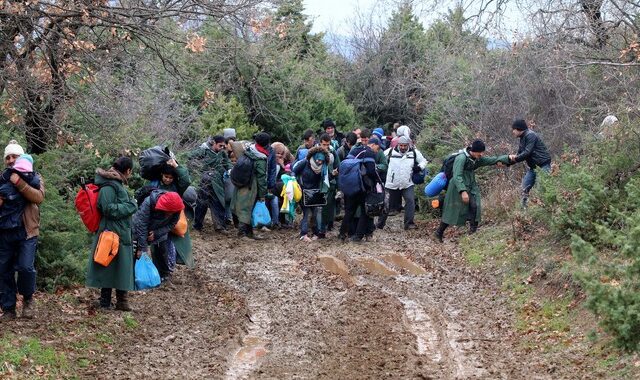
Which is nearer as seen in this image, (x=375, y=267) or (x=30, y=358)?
(x=30, y=358)

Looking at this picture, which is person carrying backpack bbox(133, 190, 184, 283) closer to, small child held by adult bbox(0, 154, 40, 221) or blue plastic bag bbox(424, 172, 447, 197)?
small child held by adult bbox(0, 154, 40, 221)

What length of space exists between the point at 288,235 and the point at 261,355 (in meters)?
7.35

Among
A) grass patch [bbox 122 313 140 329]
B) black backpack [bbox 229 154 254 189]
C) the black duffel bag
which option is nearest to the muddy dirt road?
grass patch [bbox 122 313 140 329]

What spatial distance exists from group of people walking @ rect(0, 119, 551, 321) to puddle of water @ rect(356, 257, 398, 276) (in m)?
1.44

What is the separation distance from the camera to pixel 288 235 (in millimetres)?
16188

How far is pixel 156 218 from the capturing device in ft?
36.7

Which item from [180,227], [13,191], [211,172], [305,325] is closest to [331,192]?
[211,172]

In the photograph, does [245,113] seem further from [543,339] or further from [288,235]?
[543,339]

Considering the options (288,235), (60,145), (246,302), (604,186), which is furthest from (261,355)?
(288,235)

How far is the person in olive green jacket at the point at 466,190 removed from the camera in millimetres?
14969

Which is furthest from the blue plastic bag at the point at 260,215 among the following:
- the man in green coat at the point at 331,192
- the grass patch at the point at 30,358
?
the grass patch at the point at 30,358

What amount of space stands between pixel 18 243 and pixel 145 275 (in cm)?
189

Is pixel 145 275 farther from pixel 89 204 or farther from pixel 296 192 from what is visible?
pixel 296 192

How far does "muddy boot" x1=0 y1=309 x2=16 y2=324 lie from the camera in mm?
9248
